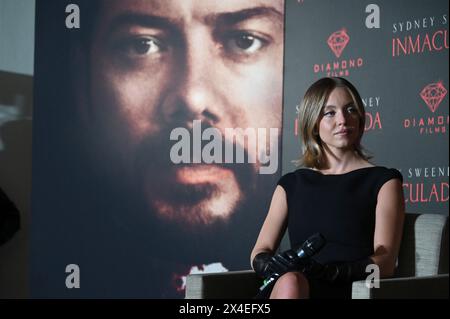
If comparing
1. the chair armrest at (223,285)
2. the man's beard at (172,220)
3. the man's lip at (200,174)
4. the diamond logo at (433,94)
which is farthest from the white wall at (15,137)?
the diamond logo at (433,94)

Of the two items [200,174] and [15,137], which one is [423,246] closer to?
[200,174]

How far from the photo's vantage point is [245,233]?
14.5ft

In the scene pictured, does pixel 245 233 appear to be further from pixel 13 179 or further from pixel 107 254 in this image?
pixel 13 179

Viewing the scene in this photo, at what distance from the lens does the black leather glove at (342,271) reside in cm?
234

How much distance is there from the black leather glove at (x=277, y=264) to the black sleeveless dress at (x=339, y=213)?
0.46 feet

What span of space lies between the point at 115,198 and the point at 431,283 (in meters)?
2.52

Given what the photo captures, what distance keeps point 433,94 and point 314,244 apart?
5.73 ft

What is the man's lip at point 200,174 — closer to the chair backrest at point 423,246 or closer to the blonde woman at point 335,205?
the blonde woman at point 335,205

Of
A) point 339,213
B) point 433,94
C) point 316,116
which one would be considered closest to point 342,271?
point 339,213

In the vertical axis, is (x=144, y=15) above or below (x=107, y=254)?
above
